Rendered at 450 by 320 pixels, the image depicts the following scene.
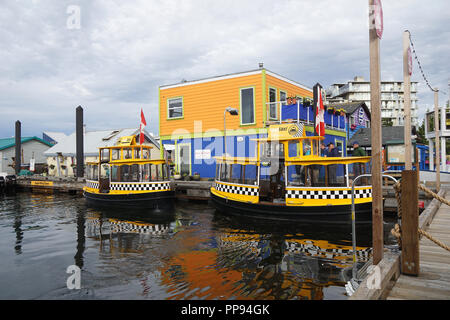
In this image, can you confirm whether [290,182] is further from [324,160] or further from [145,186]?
[145,186]

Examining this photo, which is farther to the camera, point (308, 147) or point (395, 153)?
point (395, 153)

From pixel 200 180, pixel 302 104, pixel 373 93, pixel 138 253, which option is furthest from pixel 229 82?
pixel 373 93

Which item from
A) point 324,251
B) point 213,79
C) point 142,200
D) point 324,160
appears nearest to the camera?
point 324,251

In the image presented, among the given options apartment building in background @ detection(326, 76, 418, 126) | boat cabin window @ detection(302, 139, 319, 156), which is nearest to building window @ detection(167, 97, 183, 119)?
boat cabin window @ detection(302, 139, 319, 156)

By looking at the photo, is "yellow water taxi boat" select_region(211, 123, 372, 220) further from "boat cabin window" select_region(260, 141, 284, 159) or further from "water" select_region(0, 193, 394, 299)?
"water" select_region(0, 193, 394, 299)

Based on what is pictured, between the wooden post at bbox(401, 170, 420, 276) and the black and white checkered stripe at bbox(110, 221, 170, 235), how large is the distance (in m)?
8.31

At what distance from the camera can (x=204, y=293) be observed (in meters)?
5.80

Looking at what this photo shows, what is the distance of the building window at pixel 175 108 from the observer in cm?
2238

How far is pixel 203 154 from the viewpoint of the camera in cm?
2092

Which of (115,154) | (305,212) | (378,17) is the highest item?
(378,17)

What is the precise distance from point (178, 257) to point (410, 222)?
217 inches

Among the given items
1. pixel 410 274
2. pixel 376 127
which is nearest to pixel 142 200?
pixel 376 127
